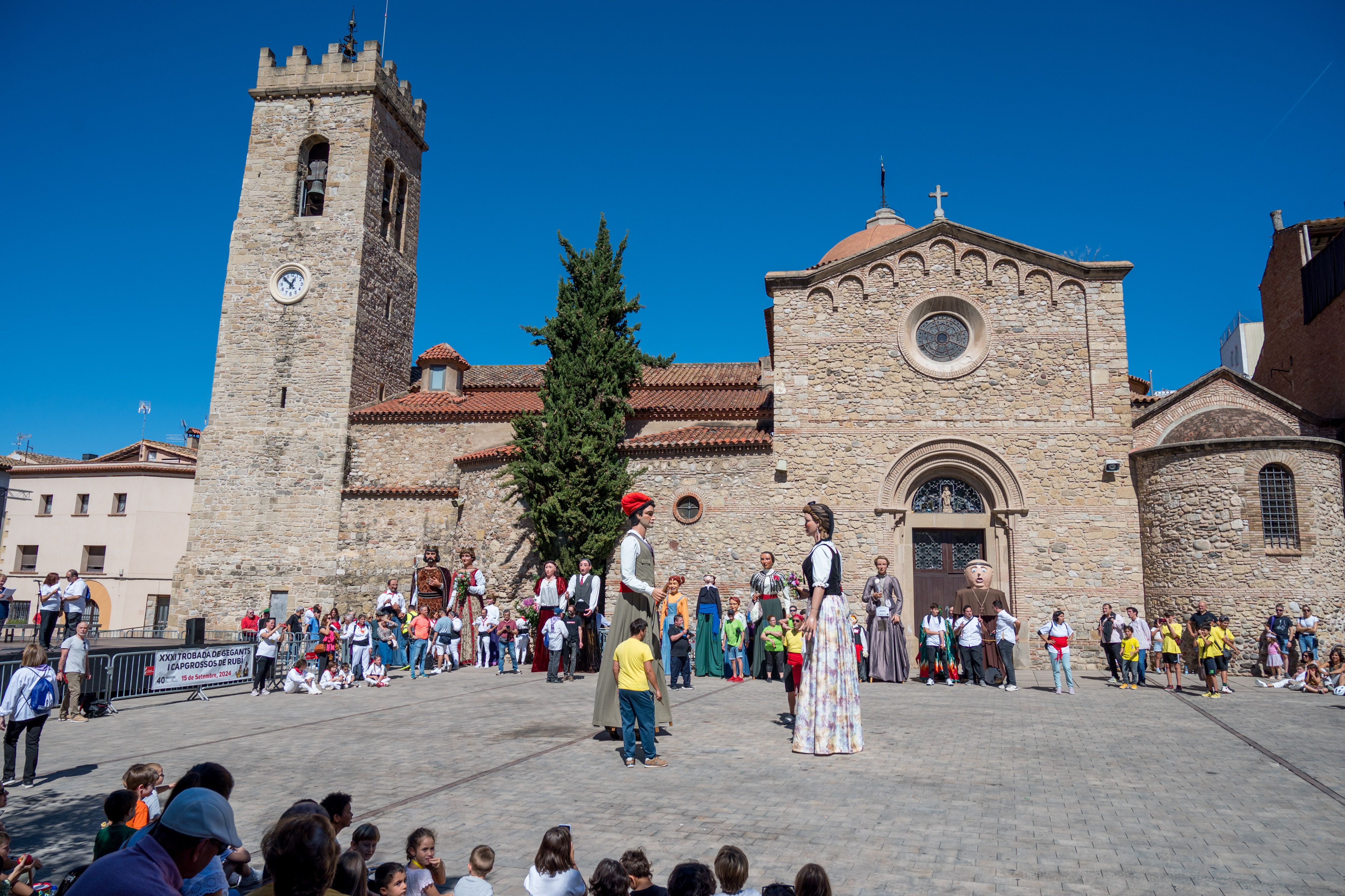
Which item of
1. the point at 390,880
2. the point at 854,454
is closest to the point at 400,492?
the point at 854,454

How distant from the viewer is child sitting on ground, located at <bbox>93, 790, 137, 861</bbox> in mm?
4301

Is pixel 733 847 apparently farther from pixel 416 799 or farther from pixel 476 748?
pixel 476 748

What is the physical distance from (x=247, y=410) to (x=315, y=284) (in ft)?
14.9

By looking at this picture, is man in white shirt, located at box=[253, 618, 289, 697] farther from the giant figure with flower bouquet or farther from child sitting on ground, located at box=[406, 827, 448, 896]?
child sitting on ground, located at box=[406, 827, 448, 896]

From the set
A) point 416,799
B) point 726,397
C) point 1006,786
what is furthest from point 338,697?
point 726,397

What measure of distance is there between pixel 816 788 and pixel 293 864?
190 inches

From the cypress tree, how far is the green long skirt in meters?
4.43

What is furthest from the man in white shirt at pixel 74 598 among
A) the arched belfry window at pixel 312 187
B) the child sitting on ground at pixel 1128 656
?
the child sitting on ground at pixel 1128 656

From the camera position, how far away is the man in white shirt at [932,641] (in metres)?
14.9

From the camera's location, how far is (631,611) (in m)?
8.29

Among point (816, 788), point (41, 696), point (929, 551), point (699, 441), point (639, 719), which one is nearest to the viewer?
point (816, 788)

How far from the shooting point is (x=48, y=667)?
7859mm

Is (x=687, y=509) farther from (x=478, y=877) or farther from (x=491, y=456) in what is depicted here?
(x=478, y=877)

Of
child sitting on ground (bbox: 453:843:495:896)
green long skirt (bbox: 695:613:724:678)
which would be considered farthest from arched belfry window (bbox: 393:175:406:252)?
child sitting on ground (bbox: 453:843:495:896)
